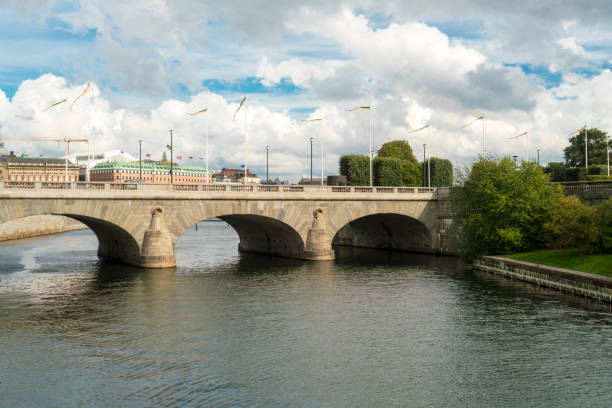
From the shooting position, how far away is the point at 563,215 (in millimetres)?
53625

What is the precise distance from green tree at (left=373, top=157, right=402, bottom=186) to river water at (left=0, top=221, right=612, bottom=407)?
42175mm

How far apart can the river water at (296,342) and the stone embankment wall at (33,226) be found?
37.7 meters

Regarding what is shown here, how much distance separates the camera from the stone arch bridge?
5044cm

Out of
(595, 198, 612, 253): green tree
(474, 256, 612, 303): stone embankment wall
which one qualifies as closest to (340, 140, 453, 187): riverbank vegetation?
(474, 256, 612, 303): stone embankment wall

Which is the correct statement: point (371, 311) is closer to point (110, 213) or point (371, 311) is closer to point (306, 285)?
point (306, 285)

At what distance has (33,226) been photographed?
311ft

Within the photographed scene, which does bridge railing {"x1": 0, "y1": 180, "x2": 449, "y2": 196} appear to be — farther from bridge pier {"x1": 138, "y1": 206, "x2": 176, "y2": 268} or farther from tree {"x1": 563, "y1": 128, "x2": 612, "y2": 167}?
tree {"x1": 563, "y1": 128, "x2": 612, "y2": 167}

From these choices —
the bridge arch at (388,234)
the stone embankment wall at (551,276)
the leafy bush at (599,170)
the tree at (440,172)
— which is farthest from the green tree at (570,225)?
the leafy bush at (599,170)

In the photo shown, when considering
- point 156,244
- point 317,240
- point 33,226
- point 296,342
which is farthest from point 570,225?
point 33,226

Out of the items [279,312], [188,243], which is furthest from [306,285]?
[188,243]

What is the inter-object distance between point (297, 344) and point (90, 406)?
35.5 feet

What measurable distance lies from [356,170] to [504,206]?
137ft

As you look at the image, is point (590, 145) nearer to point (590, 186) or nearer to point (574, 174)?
point (574, 174)

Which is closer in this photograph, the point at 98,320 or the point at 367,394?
the point at 367,394
